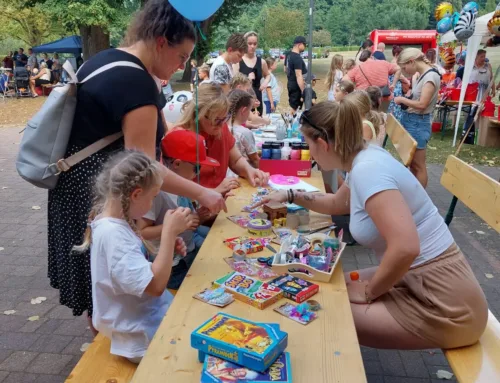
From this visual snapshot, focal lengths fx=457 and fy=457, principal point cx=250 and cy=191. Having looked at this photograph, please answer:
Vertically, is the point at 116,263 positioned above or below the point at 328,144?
below

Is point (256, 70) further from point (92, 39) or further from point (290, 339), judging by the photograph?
point (92, 39)

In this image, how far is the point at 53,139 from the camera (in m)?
1.88

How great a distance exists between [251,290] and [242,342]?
40 centimetres

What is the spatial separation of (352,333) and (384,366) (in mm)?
1447

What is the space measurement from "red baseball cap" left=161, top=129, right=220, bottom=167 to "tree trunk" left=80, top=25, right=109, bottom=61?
17790 millimetres

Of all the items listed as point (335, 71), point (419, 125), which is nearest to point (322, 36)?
point (335, 71)

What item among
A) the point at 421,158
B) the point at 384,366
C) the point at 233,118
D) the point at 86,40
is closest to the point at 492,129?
the point at 421,158

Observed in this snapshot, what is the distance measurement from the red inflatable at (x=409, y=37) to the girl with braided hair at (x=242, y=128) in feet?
69.2

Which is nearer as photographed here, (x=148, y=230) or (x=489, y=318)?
(x=489, y=318)

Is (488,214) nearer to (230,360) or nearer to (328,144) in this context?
(328,144)

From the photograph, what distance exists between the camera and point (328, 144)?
6.43ft

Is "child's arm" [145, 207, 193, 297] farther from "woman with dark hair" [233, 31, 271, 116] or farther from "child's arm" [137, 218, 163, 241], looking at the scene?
"woman with dark hair" [233, 31, 271, 116]

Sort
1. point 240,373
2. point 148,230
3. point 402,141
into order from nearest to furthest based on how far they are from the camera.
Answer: point 240,373 → point 148,230 → point 402,141

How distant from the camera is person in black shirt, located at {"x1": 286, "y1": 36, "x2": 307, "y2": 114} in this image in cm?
833
